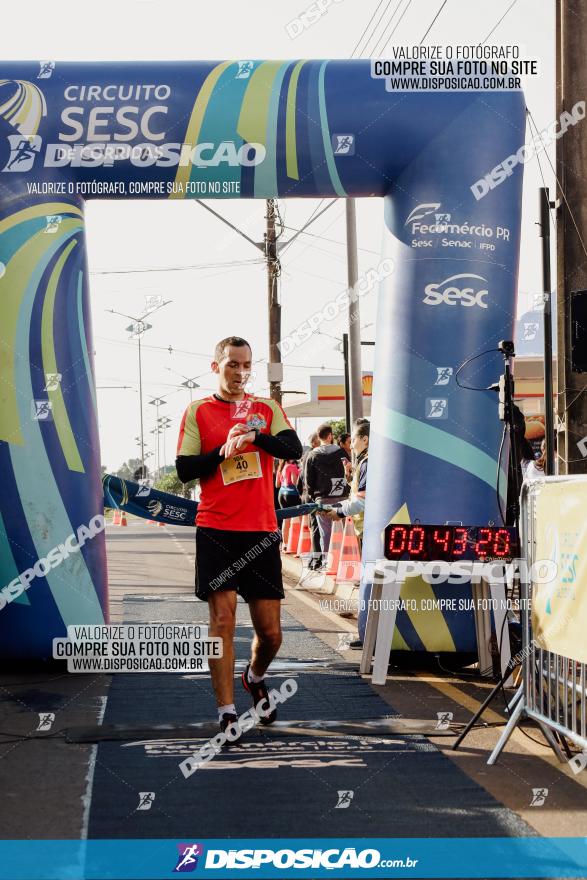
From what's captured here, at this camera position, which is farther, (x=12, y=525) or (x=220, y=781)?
(x=12, y=525)

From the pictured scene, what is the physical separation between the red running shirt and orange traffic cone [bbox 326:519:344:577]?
8.18 m

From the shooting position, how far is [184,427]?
23.0ft

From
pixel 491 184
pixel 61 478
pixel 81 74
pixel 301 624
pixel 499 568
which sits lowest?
pixel 301 624

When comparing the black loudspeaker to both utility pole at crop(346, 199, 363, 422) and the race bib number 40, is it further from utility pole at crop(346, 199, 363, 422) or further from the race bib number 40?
utility pole at crop(346, 199, 363, 422)

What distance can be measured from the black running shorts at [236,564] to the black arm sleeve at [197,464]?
1.07 feet

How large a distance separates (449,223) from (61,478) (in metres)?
3.48

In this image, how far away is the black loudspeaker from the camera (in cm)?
817

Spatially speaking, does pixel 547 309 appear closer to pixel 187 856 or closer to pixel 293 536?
pixel 187 856

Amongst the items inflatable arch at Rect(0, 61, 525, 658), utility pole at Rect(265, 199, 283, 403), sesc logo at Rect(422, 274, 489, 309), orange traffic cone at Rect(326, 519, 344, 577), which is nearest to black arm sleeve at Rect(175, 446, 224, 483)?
inflatable arch at Rect(0, 61, 525, 658)

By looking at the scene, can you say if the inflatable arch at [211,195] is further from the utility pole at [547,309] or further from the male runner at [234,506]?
the male runner at [234,506]

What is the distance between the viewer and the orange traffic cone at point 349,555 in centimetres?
1437

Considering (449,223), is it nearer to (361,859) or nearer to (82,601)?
(82,601)

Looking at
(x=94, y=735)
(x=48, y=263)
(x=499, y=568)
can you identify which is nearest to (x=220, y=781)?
(x=94, y=735)

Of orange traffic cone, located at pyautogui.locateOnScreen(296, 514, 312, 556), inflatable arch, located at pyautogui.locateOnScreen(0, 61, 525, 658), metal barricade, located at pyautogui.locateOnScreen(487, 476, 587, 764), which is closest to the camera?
metal barricade, located at pyautogui.locateOnScreen(487, 476, 587, 764)
